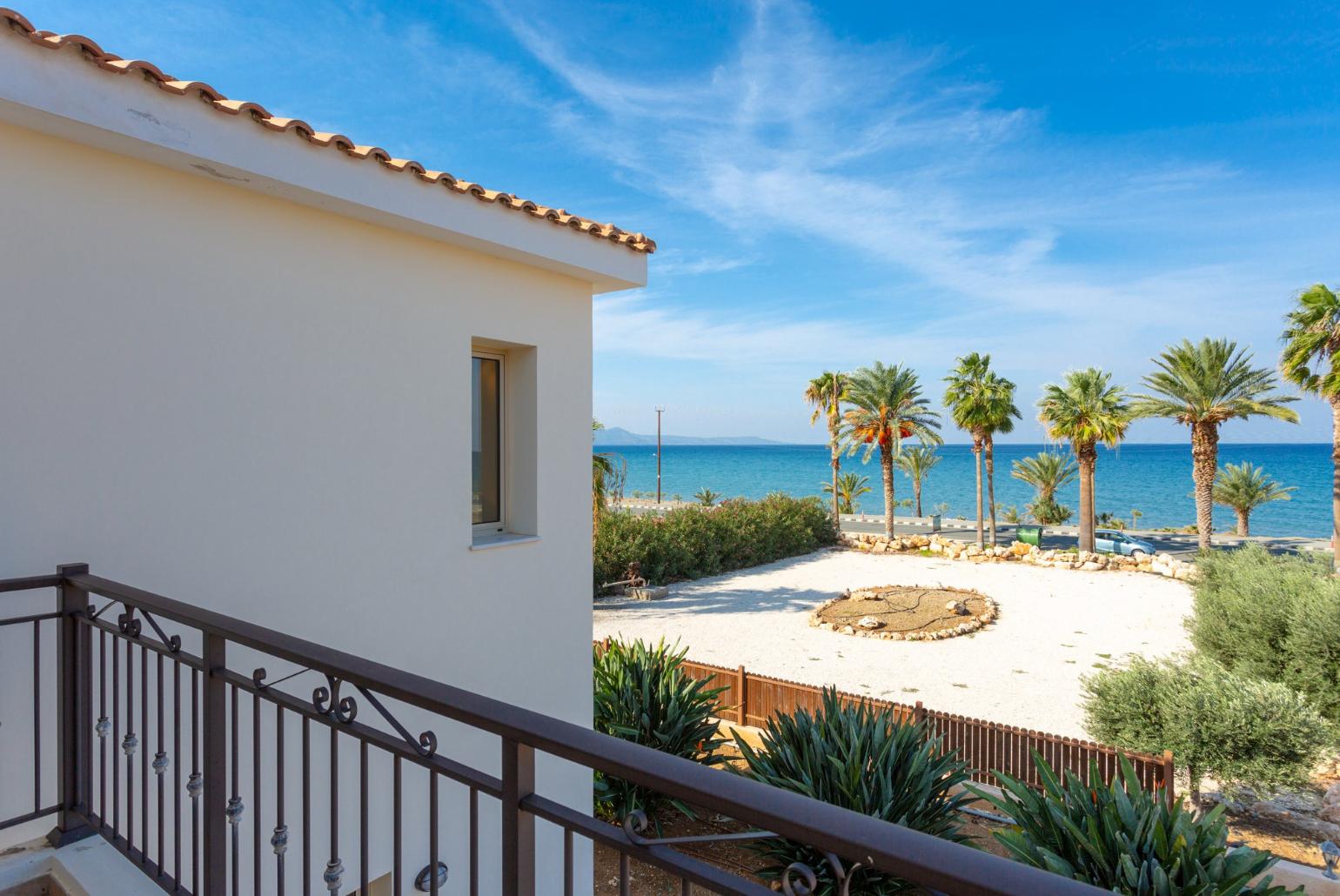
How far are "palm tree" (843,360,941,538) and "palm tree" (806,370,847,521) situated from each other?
0.75m

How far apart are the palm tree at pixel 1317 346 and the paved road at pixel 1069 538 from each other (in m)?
9.11

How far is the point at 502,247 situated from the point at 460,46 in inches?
150

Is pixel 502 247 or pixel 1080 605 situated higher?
pixel 502 247

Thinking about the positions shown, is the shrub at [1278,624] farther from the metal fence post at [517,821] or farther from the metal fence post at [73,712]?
the metal fence post at [73,712]

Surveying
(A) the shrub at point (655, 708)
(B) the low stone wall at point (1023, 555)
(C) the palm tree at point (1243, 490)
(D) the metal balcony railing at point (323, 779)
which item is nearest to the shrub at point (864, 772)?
(A) the shrub at point (655, 708)

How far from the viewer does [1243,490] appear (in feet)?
115

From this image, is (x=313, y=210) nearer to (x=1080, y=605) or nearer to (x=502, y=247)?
(x=502, y=247)

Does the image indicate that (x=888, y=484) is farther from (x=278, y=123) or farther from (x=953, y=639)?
(x=278, y=123)

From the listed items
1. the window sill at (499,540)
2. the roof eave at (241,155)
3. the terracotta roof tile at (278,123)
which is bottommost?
the window sill at (499,540)

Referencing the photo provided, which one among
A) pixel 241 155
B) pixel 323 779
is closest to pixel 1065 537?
pixel 323 779

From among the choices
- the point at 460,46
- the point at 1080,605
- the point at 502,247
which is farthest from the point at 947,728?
the point at 1080,605

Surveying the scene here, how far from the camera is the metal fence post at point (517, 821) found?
1253mm

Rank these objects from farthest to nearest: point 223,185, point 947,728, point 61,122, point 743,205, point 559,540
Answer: point 743,205 < point 947,728 < point 559,540 < point 223,185 < point 61,122

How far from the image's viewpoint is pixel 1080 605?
18.0 m
